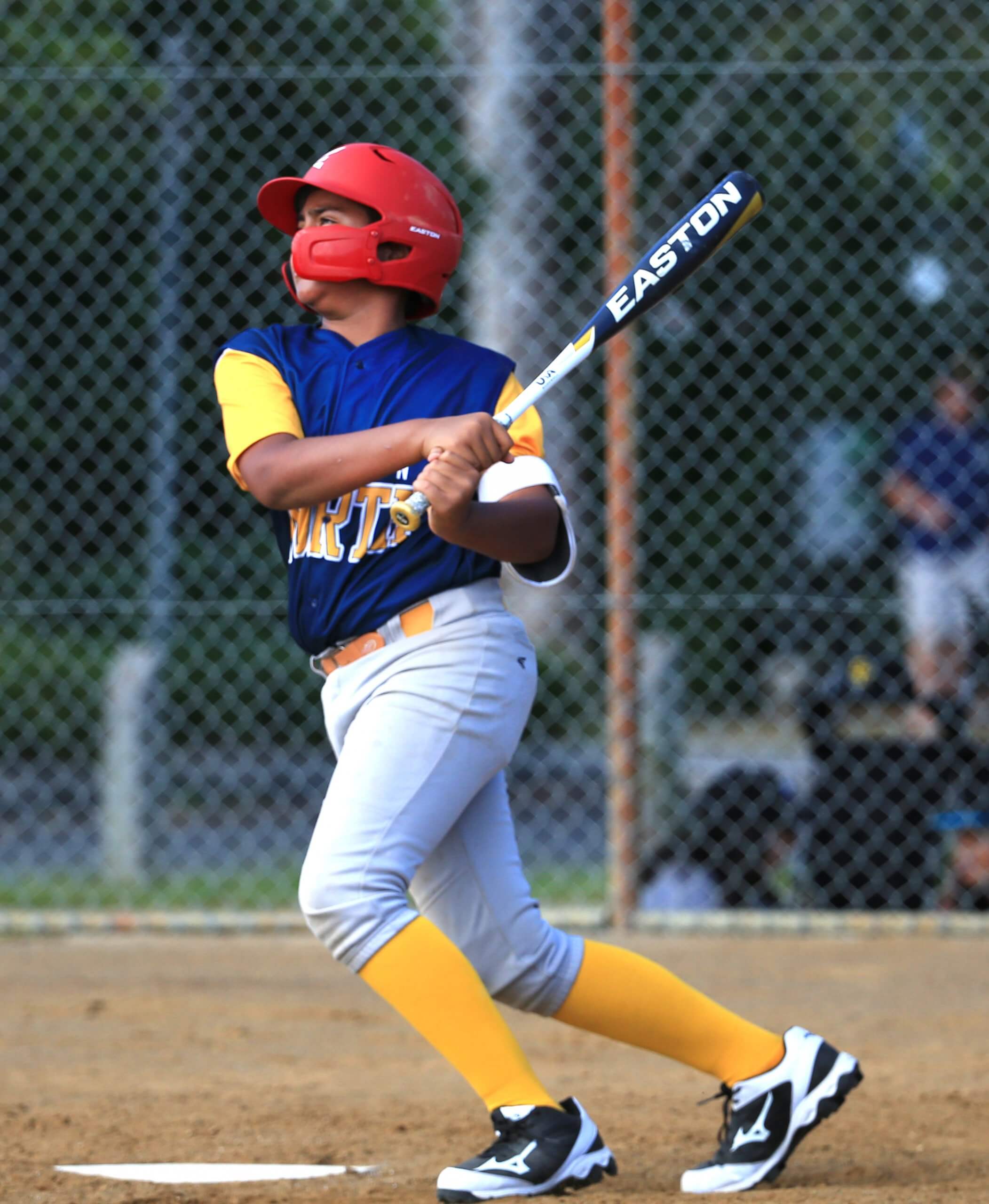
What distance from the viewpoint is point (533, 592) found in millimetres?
8227

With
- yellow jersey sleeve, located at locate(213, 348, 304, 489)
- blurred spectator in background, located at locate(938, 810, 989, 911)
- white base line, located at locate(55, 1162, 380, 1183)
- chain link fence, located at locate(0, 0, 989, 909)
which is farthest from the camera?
chain link fence, located at locate(0, 0, 989, 909)

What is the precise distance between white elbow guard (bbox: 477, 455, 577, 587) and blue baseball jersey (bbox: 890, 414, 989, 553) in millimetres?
4117

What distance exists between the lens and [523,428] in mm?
2859

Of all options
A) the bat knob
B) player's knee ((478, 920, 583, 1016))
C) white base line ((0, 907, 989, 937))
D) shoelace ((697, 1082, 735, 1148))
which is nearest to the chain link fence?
white base line ((0, 907, 989, 937))

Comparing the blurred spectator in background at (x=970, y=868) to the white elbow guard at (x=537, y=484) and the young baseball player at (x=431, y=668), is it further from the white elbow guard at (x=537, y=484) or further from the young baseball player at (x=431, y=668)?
the white elbow guard at (x=537, y=484)

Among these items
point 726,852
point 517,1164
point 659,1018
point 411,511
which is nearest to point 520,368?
point 726,852

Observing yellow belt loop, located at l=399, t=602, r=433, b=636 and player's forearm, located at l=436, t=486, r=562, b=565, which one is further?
yellow belt loop, located at l=399, t=602, r=433, b=636

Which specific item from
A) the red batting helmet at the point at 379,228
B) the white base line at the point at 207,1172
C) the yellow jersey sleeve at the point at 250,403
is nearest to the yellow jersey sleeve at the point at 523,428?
the red batting helmet at the point at 379,228

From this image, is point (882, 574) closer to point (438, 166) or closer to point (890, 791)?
Answer: point (890, 791)

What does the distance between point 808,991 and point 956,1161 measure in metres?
1.88

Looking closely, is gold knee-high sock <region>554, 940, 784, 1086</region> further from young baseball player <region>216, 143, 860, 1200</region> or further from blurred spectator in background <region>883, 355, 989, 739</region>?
blurred spectator in background <region>883, 355, 989, 739</region>

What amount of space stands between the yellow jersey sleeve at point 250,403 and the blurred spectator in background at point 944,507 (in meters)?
4.14

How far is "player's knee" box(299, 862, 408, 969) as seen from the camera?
2637 millimetres

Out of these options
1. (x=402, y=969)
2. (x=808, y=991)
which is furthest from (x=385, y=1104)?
(x=808, y=991)
